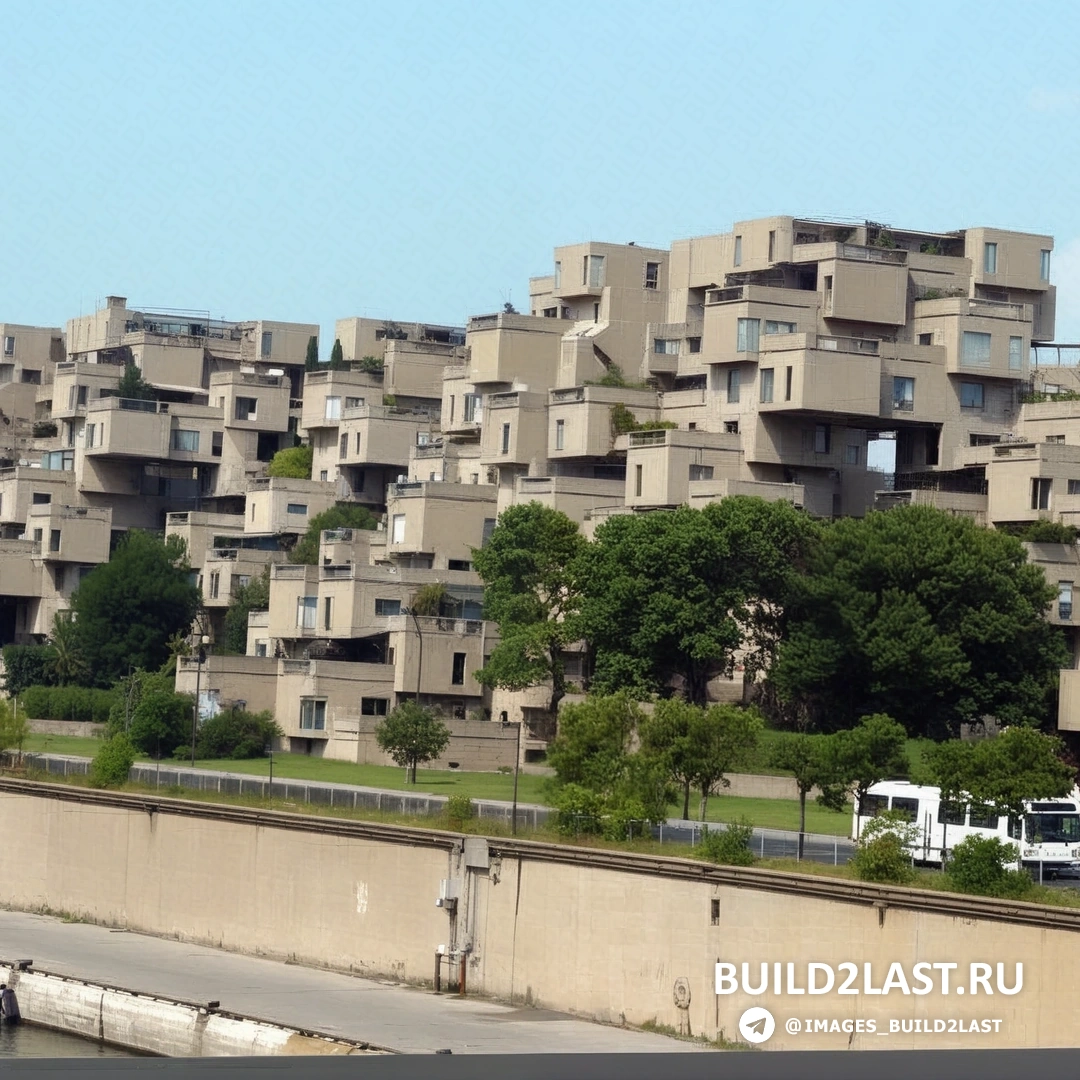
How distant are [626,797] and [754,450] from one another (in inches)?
1674

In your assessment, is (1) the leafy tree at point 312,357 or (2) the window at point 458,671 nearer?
(2) the window at point 458,671

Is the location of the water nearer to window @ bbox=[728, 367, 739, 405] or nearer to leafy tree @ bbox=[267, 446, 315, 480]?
window @ bbox=[728, 367, 739, 405]

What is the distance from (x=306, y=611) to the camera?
91.7m

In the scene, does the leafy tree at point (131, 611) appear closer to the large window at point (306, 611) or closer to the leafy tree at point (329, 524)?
the leafy tree at point (329, 524)

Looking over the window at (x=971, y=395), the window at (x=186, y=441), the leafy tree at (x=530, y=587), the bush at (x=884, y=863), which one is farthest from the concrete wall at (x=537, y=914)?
the window at (x=186, y=441)

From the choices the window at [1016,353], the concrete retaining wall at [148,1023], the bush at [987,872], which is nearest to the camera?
the bush at [987,872]

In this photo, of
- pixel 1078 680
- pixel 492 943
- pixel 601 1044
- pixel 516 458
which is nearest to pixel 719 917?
pixel 601 1044

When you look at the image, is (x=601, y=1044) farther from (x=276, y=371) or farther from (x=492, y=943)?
(x=276, y=371)

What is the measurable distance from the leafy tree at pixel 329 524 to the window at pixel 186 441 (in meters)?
12.9

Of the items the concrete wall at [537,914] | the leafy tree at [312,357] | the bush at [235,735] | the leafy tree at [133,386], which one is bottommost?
the concrete wall at [537,914]

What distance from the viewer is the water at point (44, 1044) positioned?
40.1m

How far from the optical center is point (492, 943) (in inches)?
1629

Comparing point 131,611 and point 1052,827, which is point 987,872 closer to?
point 1052,827

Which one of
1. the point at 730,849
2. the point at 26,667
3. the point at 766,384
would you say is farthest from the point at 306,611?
the point at 730,849
